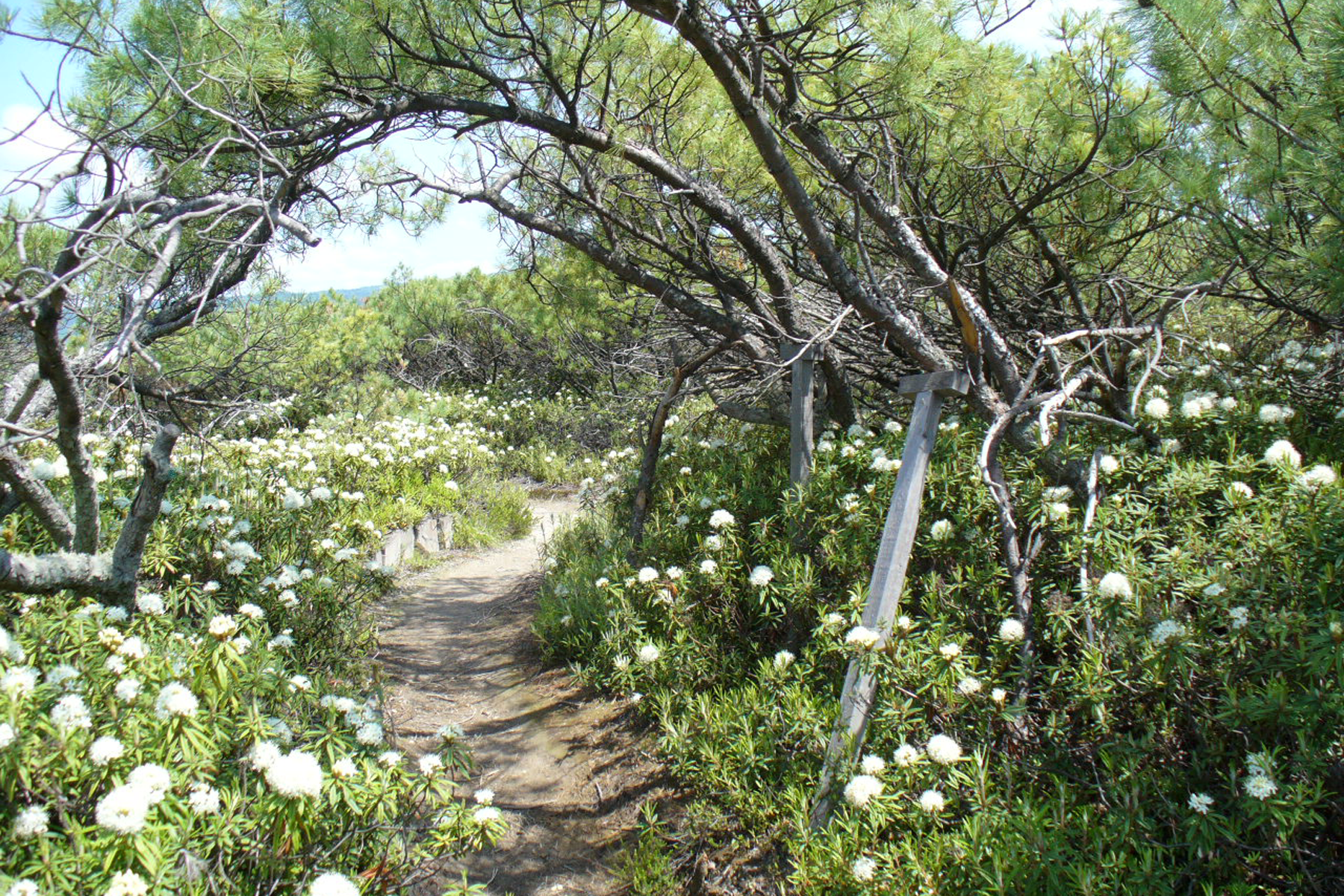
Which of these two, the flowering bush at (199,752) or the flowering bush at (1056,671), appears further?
the flowering bush at (1056,671)

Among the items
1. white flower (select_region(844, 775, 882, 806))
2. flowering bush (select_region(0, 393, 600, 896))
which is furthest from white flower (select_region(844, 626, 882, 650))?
flowering bush (select_region(0, 393, 600, 896))

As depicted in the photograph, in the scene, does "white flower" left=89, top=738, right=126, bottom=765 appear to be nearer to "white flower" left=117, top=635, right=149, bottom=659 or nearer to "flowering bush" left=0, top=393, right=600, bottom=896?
"flowering bush" left=0, top=393, right=600, bottom=896

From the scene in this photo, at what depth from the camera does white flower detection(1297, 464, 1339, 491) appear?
253cm

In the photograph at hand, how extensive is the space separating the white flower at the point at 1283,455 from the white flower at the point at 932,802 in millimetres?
1715

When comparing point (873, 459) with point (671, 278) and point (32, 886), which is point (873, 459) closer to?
point (671, 278)

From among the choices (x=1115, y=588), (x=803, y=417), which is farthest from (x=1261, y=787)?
(x=803, y=417)

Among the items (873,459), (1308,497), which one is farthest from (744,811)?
(1308,497)

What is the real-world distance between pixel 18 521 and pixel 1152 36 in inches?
224

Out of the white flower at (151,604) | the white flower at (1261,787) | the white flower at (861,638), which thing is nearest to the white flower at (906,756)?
the white flower at (861,638)

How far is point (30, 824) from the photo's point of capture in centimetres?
185

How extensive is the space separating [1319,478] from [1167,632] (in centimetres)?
72

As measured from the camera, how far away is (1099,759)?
2.61 m

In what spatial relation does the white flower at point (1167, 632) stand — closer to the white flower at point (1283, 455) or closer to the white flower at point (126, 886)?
the white flower at point (1283, 455)

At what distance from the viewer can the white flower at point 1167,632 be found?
8.05 feet
